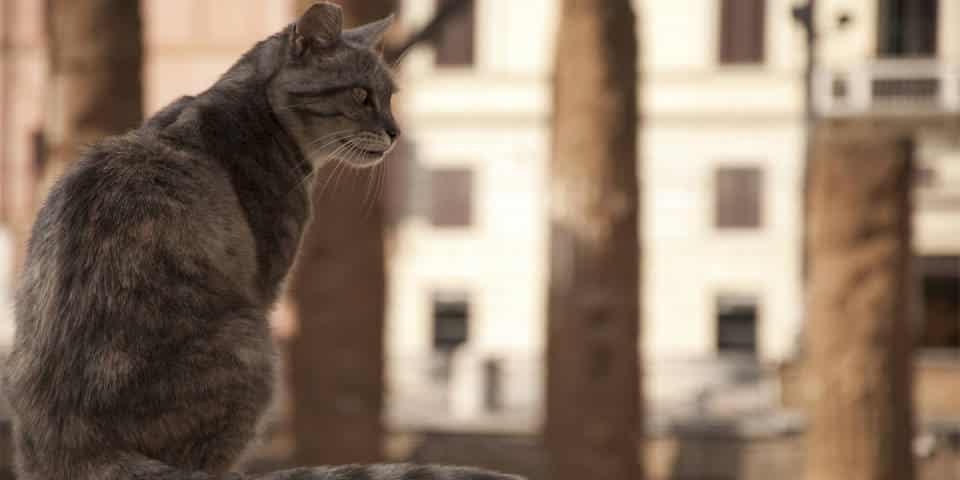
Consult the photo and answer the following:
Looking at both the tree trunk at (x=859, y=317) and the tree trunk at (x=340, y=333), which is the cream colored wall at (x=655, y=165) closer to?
the tree trunk at (x=340, y=333)

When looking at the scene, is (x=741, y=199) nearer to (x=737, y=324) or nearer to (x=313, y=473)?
(x=737, y=324)

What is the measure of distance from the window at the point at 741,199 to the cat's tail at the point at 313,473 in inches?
947

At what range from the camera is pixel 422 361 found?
806 inches

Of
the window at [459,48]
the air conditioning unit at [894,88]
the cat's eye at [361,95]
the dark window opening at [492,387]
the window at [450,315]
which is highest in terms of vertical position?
the window at [459,48]

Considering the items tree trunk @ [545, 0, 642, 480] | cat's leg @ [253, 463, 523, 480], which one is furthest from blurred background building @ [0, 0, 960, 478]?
Result: cat's leg @ [253, 463, 523, 480]

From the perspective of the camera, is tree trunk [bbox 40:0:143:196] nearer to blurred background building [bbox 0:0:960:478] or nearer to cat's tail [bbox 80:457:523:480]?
cat's tail [bbox 80:457:523:480]

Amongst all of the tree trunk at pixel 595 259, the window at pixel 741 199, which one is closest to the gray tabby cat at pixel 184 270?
the tree trunk at pixel 595 259

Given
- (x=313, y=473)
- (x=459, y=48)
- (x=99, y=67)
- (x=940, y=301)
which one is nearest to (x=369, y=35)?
(x=313, y=473)

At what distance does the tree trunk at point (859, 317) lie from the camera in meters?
9.02

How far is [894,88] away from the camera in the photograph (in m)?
24.7

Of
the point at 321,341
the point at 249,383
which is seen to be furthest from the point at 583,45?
the point at 249,383

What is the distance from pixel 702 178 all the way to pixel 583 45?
1761cm

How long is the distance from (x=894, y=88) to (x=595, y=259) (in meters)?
16.6

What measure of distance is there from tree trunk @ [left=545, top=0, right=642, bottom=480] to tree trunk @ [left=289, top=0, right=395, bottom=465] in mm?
1172
